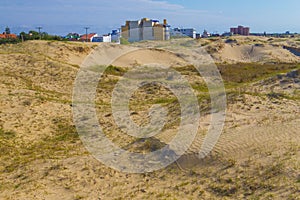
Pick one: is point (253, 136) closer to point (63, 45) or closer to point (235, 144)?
point (235, 144)

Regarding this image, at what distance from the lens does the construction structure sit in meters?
→ 57.1

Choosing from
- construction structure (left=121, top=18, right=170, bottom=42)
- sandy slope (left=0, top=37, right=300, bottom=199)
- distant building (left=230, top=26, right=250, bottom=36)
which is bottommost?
sandy slope (left=0, top=37, right=300, bottom=199)

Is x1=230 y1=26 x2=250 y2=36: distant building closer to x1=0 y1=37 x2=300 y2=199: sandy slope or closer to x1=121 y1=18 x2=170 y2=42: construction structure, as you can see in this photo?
x1=121 y1=18 x2=170 y2=42: construction structure

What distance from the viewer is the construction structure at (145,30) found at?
2247 inches

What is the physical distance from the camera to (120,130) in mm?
12484

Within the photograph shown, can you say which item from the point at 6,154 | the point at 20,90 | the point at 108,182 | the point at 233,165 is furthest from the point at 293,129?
the point at 20,90

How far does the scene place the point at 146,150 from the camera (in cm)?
1012

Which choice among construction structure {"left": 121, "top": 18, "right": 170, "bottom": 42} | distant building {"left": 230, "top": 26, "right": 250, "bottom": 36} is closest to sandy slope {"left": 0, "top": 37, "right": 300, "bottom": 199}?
construction structure {"left": 121, "top": 18, "right": 170, "bottom": 42}

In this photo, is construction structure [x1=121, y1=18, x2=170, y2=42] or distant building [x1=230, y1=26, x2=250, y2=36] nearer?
construction structure [x1=121, y1=18, x2=170, y2=42]

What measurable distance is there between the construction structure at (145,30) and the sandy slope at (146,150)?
41.0m

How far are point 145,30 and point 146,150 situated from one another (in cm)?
5044

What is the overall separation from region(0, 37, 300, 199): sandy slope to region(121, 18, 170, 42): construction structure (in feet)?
135

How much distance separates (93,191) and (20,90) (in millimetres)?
10766

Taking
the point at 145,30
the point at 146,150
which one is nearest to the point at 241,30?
the point at 145,30
